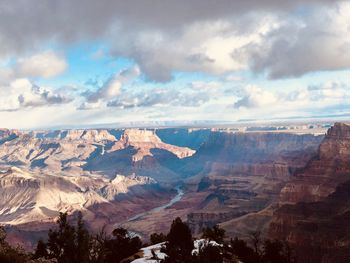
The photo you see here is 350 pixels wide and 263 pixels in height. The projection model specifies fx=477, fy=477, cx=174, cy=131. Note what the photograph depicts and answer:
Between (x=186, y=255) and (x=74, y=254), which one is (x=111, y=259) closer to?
(x=186, y=255)

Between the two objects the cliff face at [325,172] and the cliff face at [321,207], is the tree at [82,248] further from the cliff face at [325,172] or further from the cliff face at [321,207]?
the cliff face at [325,172]

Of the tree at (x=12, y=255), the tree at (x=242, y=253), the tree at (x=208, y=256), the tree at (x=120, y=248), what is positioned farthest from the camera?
the tree at (x=120, y=248)

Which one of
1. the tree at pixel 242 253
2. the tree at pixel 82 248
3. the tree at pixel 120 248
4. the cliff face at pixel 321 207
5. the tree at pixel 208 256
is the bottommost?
the cliff face at pixel 321 207

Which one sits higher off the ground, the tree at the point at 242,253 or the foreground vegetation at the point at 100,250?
Answer: the foreground vegetation at the point at 100,250

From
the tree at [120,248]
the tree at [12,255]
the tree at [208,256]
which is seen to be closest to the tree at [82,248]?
the tree at [12,255]

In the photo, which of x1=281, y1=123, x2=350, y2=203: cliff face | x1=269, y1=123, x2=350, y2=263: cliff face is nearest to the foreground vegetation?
x1=269, y1=123, x2=350, y2=263: cliff face

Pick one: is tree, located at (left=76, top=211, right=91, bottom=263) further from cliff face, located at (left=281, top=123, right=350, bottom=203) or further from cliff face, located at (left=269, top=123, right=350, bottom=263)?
cliff face, located at (left=281, top=123, right=350, bottom=203)

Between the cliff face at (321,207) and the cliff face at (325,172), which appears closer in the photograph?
the cliff face at (321,207)

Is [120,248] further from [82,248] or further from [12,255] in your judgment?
[12,255]

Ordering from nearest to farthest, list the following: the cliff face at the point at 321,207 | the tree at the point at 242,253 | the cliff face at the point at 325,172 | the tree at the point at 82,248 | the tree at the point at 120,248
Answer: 1. the tree at the point at 82,248
2. the tree at the point at 242,253
3. the tree at the point at 120,248
4. the cliff face at the point at 321,207
5. the cliff face at the point at 325,172
